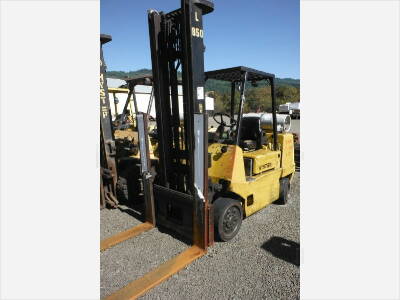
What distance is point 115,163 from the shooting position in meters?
5.21

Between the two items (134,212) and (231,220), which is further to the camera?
(134,212)

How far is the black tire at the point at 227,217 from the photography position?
11.8 ft

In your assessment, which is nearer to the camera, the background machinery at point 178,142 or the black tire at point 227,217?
the background machinery at point 178,142

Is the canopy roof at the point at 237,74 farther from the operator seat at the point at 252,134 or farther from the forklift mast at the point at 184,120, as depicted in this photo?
the forklift mast at the point at 184,120

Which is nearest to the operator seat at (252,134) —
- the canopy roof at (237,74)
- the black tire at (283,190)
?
the canopy roof at (237,74)

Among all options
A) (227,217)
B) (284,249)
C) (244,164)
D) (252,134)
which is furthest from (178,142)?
(284,249)

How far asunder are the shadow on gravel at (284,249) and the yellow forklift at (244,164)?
491 mm

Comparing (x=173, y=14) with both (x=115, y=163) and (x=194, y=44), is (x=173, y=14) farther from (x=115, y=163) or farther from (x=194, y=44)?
(x=115, y=163)

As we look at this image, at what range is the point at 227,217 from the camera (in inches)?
147

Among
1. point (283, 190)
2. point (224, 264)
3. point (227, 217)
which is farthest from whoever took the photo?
point (283, 190)

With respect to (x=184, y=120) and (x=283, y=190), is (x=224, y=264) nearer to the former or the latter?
(x=184, y=120)

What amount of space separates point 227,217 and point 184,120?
1.42 metres

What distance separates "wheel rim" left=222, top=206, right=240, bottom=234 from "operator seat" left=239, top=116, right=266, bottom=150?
4.32 feet

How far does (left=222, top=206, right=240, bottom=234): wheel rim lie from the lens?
3.72 meters
